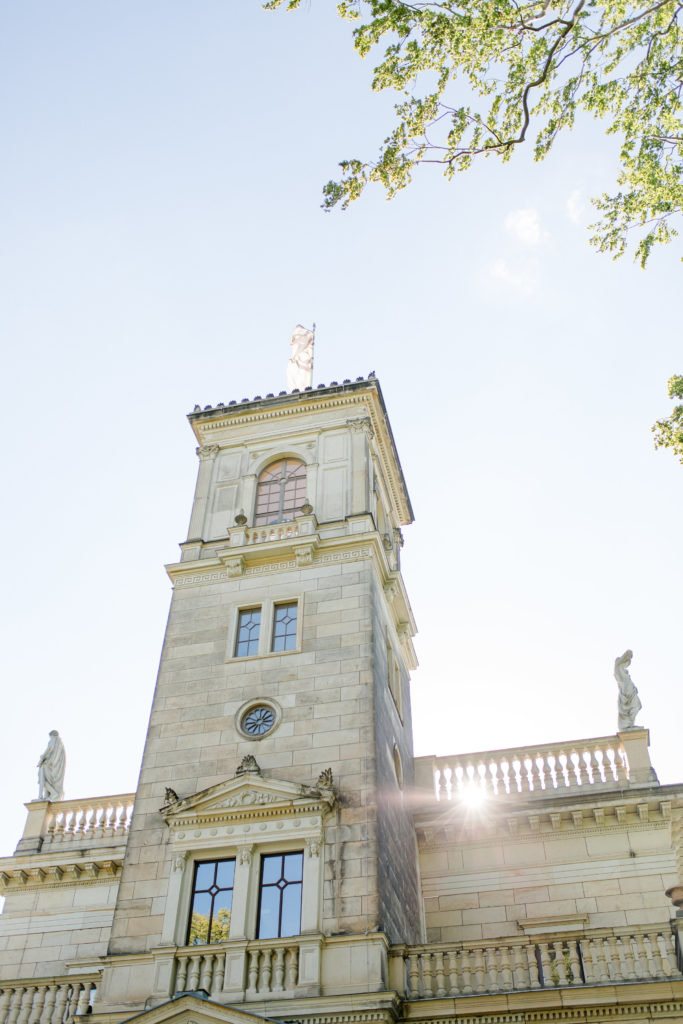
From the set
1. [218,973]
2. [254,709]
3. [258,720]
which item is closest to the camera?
[218,973]

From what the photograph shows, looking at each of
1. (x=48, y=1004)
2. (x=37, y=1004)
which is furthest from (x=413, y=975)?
(x=37, y=1004)

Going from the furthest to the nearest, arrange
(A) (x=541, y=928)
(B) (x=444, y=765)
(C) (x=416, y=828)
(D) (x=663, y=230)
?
(B) (x=444, y=765)
(C) (x=416, y=828)
(A) (x=541, y=928)
(D) (x=663, y=230)

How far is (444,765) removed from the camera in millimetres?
25172

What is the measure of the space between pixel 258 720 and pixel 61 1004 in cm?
661

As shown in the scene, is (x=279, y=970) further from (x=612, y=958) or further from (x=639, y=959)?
(x=639, y=959)

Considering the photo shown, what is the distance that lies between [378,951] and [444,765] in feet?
27.2

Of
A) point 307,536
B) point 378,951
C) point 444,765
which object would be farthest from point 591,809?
point 307,536

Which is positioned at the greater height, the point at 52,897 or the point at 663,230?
the point at 663,230

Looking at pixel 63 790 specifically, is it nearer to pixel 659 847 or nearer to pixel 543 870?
pixel 543 870

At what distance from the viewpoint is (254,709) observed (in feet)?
70.7

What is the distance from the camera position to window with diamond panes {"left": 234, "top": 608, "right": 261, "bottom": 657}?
23.0 meters

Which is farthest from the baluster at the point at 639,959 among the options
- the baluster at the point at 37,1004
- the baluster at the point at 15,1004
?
the baluster at the point at 15,1004

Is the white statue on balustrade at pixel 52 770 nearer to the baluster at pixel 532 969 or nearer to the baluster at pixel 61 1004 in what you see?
the baluster at pixel 61 1004

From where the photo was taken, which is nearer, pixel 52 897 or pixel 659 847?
pixel 659 847
